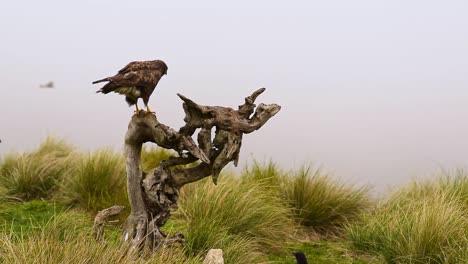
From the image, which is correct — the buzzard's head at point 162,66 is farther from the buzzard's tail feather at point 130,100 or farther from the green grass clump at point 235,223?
the green grass clump at point 235,223

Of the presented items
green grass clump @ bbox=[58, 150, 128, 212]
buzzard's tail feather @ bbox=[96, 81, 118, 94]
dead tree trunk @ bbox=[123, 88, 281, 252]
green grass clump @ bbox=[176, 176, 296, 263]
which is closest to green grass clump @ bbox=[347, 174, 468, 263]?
green grass clump @ bbox=[176, 176, 296, 263]

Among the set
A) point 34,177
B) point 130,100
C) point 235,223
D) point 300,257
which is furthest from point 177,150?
point 34,177

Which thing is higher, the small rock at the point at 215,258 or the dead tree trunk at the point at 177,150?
the dead tree trunk at the point at 177,150

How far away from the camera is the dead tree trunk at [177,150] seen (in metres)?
4.60

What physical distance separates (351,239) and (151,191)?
3.19 m

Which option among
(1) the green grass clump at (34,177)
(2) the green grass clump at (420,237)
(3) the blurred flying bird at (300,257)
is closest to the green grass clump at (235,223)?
(2) the green grass clump at (420,237)

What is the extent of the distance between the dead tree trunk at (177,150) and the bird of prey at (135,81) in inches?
6.8

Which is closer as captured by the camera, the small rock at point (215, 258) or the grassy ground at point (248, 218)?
the small rock at point (215, 258)

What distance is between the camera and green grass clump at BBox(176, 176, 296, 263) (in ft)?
19.3

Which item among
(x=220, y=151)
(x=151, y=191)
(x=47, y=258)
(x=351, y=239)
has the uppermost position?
(x=220, y=151)

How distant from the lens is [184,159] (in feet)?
15.7

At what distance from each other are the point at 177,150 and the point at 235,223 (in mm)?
2055

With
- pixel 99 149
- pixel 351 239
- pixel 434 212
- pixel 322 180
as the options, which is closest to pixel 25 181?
pixel 99 149

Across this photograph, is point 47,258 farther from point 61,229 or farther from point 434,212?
point 434,212
